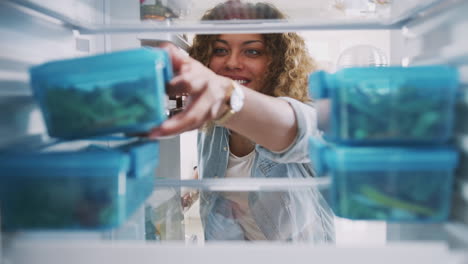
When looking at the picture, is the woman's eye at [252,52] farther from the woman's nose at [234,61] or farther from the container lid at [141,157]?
the container lid at [141,157]

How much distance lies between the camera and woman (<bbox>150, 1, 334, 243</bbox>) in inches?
27.9

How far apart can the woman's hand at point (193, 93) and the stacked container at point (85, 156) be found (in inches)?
1.1

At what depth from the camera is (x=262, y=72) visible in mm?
1406

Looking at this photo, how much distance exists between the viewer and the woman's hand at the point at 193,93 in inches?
24.4

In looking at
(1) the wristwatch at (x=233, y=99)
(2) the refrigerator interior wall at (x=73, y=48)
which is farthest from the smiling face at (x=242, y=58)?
(1) the wristwatch at (x=233, y=99)

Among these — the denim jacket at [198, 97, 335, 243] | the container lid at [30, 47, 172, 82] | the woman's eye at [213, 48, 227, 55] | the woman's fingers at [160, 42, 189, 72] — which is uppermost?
the woman's eye at [213, 48, 227, 55]

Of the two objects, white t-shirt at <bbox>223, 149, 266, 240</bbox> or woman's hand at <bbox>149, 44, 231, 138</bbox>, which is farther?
white t-shirt at <bbox>223, 149, 266, 240</bbox>

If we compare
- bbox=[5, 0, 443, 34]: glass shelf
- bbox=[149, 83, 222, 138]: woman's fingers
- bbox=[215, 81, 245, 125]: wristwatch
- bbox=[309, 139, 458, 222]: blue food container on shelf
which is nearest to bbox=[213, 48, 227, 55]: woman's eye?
bbox=[5, 0, 443, 34]: glass shelf

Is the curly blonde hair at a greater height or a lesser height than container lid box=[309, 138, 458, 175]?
greater

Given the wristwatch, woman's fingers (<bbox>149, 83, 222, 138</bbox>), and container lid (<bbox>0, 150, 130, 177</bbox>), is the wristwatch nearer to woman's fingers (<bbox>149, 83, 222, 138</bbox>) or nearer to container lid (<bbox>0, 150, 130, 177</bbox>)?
woman's fingers (<bbox>149, 83, 222, 138</bbox>)

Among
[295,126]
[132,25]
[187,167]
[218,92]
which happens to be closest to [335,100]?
[218,92]

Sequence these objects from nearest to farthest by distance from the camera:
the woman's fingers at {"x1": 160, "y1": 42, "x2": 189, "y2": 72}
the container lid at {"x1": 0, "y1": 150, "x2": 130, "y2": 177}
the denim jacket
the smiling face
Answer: the container lid at {"x1": 0, "y1": 150, "x2": 130, "y2": 177} < the woman's fingers at {"x1": 160, "y1": 42, "x2": 189, "y2": 72} < the denim jacket < the smiling face

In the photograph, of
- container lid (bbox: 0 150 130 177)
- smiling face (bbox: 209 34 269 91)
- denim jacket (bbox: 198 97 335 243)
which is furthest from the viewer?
smiling face (bbox: 209 34 269 91)

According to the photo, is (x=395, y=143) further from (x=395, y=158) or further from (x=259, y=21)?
(x=259, y=21)
